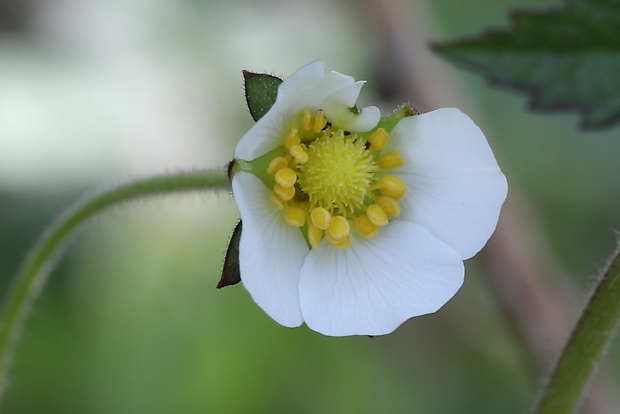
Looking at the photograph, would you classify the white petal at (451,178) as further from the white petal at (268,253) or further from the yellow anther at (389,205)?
the white petal at (268,253)

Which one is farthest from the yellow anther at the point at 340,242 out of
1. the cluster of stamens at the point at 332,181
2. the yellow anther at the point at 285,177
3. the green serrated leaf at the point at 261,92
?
the green serrated leaf at the point at 261,92

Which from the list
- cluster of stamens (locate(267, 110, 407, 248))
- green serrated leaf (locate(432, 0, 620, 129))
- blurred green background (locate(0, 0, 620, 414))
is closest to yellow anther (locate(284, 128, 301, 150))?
cluster of stamens (locate(267, 110, 407, 248))

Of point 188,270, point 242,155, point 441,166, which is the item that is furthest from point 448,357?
point 242,155

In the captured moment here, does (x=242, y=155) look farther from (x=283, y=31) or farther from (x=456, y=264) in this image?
(x=283, y=31)

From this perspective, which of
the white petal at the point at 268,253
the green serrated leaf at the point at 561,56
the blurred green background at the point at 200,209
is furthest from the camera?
the blurred green background at the point at 200,209

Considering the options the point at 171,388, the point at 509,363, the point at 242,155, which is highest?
the point at 242,155
